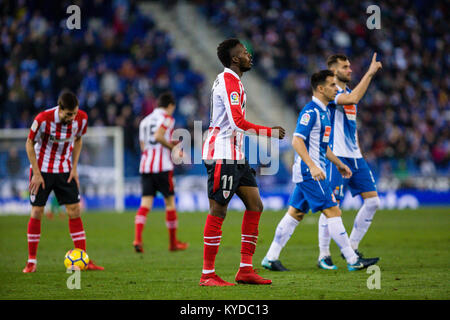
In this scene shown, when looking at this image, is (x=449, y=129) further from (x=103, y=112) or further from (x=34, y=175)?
(x=34, y=175)

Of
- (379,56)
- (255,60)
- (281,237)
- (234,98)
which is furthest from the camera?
(379,56)

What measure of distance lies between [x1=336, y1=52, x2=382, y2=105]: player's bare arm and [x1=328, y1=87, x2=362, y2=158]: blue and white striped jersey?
596 mm

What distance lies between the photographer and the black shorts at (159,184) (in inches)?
452

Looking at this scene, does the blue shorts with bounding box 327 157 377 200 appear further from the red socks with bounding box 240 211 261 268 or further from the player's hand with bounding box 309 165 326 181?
the red socks with bounding box 240 211 261 268

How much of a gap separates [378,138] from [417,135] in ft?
5.11

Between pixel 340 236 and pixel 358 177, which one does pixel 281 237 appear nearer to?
pixel 340 236

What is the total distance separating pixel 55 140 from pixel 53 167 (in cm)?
36

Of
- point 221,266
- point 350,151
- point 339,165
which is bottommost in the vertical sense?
point 221,266

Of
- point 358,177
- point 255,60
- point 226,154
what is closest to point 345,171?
point 358,177

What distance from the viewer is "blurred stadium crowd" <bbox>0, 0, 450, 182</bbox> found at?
931 inches

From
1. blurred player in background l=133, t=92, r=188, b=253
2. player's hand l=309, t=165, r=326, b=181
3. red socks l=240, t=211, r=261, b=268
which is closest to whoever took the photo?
red socks l=240, t=211, r=261, b=268


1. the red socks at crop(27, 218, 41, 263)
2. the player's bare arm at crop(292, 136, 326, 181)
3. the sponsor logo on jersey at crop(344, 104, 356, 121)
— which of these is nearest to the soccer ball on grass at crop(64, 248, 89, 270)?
the red socks at crop(27, 218, 41, 263)

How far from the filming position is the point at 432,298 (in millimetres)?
5742

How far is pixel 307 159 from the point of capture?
7395 mm
